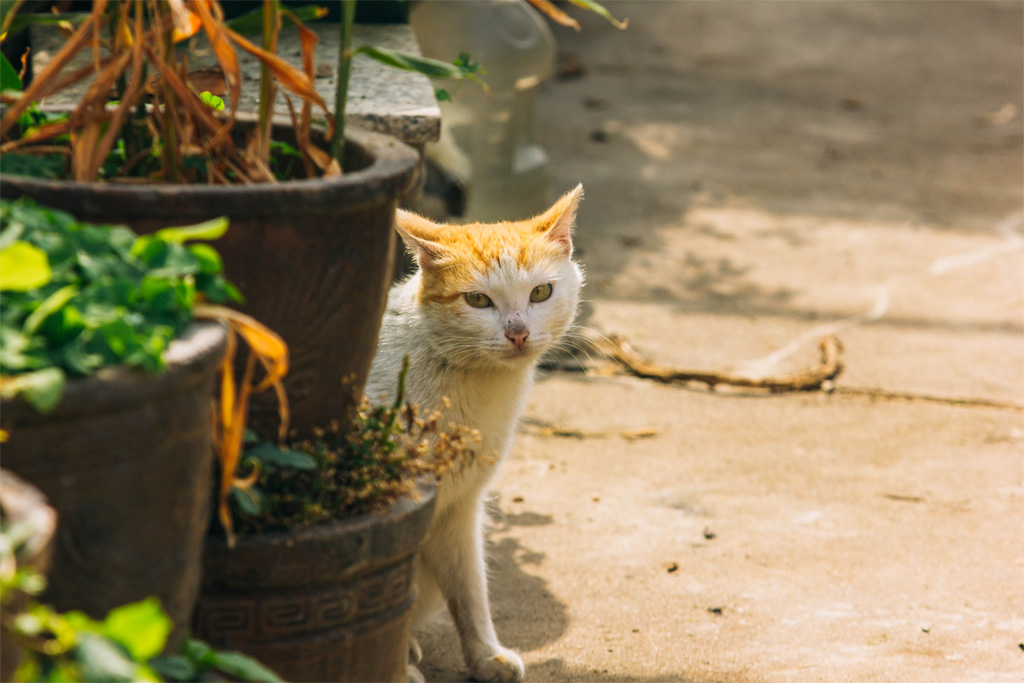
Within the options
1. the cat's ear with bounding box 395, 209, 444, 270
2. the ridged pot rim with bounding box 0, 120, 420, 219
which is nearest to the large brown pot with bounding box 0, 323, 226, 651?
the ridged pot rim with bounding box 0, 120, 420, 219

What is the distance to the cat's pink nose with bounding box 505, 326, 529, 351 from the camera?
7.52 feet

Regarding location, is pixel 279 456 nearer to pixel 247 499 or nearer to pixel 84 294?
pixel 247 499

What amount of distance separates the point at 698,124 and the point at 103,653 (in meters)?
7.35

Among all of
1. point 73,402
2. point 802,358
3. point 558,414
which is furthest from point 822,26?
point 73,402

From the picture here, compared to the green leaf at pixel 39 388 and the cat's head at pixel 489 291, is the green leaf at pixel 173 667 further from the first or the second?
the cat's head at pixel 489 291

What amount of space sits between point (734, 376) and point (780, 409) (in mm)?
294

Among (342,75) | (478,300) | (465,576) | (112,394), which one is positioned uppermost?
(342,75)

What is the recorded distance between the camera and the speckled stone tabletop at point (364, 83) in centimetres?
271

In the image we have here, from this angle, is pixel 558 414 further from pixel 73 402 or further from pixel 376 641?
pixel 73 402

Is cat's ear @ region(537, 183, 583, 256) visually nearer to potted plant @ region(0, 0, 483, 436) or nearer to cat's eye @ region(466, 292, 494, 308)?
cat's eye @ region(466, 292, 494, 308)

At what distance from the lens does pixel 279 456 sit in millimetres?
1482

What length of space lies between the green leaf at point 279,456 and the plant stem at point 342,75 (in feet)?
1.66

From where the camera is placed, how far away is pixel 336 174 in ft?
5.42

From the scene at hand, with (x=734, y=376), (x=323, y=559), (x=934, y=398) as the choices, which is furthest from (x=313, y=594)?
(x=934, y=398)
